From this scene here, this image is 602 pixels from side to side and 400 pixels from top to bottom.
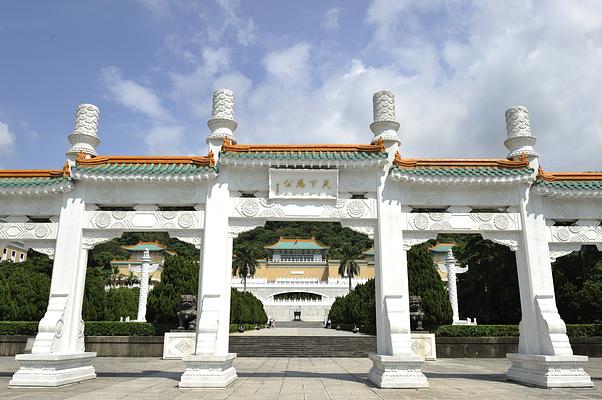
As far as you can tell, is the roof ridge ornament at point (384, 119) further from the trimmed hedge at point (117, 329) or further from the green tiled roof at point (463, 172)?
the trimmed hedge at point (117, 329)

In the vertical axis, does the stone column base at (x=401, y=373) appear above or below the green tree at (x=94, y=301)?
below

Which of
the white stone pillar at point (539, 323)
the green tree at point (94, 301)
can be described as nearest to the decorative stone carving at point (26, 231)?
the white stone pillar at point (539, 323)

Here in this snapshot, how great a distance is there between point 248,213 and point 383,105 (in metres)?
4.15

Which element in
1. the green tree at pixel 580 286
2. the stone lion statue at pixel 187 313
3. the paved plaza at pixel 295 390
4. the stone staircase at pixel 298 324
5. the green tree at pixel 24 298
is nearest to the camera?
the paved plaza at pixel 295 390

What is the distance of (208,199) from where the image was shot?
31.9ft

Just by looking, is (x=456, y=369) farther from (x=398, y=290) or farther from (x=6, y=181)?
(x=6, y=181)

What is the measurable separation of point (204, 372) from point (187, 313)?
25.6 ft

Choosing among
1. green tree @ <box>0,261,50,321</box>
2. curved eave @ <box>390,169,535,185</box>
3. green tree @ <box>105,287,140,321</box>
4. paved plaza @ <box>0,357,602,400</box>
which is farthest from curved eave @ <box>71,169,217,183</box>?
green tree @ <box>105,287,140,321</box>

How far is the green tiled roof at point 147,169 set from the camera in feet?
31.7

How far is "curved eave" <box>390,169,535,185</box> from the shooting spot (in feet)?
31.7

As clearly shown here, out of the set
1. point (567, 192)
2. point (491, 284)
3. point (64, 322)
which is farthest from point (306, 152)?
point (491, 284)

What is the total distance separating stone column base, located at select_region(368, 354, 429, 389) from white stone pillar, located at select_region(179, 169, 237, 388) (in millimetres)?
3190

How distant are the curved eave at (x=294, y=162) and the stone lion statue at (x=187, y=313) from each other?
27.3 ft

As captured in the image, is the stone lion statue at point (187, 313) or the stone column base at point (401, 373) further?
the stone lion statue at point (187, 313)
